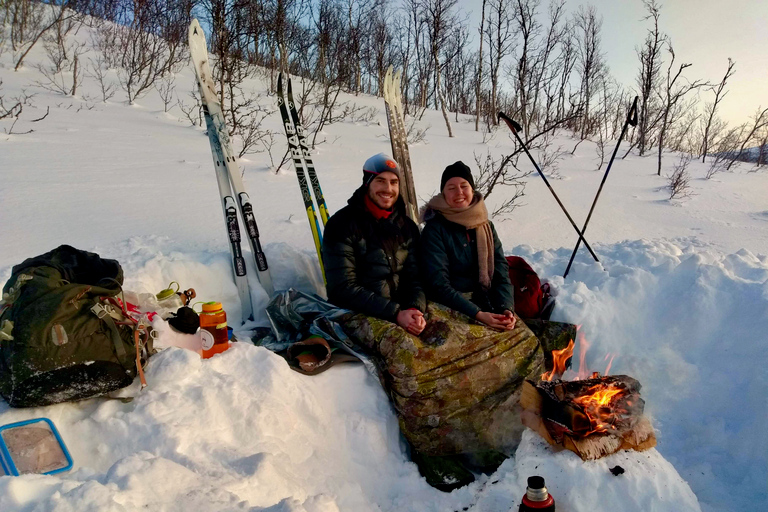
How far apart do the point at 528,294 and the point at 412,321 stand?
1.04 metres

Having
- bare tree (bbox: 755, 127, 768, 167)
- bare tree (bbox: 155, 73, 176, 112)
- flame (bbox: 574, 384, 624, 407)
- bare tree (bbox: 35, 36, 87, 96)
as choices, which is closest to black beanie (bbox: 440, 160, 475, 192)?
flame (bbox: 574, 384, 624, 407)

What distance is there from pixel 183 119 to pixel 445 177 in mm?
8267

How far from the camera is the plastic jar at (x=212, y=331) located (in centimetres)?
241

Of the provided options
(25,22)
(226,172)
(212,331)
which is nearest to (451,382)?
(212,331)

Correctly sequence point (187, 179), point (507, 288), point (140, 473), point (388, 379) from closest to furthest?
1. point (140, 473)
2. point (388, 379)
3. point (507, 288)
4. point (187, 179)

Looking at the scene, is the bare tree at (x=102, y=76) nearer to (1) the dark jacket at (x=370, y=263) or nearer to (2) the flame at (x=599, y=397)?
(1) the dark jacket at (x=370, y=263)

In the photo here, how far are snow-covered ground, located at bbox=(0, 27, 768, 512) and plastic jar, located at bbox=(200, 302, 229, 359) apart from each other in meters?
0.10

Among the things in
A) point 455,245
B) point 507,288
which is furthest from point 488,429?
point 455,245

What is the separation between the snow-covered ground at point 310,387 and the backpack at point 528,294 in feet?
0.35

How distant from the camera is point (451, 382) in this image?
254 centimetres

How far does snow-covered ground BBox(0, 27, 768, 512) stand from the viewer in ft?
5.84

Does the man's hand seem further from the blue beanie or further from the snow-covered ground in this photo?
the blue beanie

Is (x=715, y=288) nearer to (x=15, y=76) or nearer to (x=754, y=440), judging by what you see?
(x=754, y=440)

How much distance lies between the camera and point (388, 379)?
2604mm
